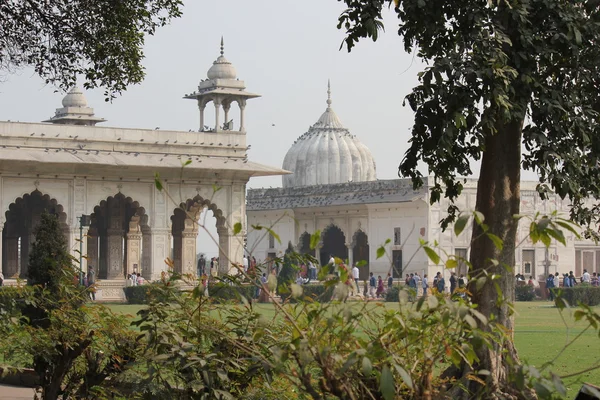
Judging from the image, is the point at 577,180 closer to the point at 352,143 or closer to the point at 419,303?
the point at 419,303

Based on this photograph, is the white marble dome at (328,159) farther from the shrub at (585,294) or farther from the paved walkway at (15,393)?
the paved walkway at (15,393)

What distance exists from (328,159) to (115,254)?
20739 mm

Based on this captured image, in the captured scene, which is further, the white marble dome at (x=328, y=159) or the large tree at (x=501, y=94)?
the white marble dome at (x=328, y=159)

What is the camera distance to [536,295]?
1121 inches

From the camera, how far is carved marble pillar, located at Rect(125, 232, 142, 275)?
1192 inches

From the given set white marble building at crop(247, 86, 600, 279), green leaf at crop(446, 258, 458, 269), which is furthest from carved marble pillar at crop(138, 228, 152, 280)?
green leaf at crop(446, 258, 458, 269)

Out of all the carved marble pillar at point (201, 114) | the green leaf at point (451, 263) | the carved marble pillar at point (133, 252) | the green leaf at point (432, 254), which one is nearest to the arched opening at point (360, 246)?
the carved marble pillar at point (201, 114)

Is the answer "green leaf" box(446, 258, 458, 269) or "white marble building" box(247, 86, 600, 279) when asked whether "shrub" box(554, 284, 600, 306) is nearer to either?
"white marble building" box(247, 86, 600, 279)

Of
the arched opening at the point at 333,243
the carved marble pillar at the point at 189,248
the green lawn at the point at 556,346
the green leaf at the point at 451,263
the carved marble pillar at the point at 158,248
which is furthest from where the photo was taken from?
the arched opening at the point at 333,243

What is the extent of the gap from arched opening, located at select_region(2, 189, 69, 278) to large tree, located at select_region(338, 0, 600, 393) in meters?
21.4

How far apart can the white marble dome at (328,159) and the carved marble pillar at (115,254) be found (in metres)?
19.4

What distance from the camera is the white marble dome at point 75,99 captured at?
1501 inches

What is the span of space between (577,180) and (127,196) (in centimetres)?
2194

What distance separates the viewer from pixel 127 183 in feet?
91.6
